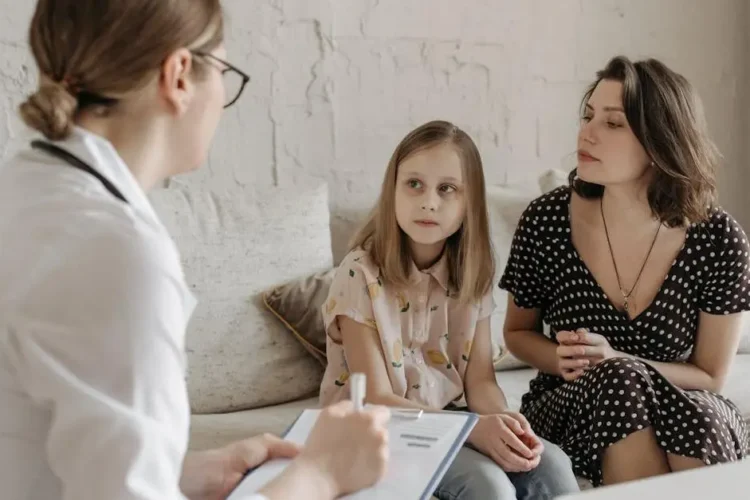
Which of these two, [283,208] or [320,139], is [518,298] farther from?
[320,139]

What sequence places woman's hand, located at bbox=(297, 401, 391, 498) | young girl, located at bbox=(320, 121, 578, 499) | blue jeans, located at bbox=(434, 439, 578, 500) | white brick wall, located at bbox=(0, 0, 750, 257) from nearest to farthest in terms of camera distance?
woman's hand, located at bbox=(297, 401, 391, 498) < blue jeans, located at bbox=(434, 439, 578, 500) < young girl, located at bbox=(320, 121, 578, 499) < white brick wall, located at bbox=(0, 0, 750, 257)

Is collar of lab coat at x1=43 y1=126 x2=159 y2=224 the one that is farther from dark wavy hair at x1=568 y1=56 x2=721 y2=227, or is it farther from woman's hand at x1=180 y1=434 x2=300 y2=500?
dark wavy hair at x1=568 y1=56 x2=721 y2=227

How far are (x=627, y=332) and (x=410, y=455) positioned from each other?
727mm

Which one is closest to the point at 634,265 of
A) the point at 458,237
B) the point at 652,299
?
the point at 652,299

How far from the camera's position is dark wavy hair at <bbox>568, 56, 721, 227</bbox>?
1.68 meters

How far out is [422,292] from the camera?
66.9 inches

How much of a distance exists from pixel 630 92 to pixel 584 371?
1.68 feet

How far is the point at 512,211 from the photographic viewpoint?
228 centimetres

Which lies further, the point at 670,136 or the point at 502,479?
the point at 670,136

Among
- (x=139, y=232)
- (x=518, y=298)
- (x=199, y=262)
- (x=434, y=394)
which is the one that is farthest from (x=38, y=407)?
(x=518, y=298)

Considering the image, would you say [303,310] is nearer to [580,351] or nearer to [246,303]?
[246,303]

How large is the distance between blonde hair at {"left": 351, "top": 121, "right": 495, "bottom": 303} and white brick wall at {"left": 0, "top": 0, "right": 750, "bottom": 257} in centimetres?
61

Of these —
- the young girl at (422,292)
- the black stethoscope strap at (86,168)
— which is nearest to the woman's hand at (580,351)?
the young girl at (422,292)

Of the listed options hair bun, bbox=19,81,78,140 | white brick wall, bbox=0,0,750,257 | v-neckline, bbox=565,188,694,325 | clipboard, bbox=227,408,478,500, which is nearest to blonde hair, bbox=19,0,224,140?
hair bun, bbox=19,81,78,140
